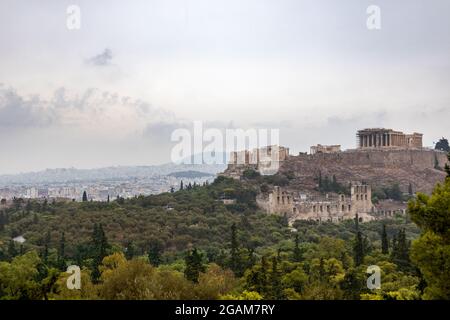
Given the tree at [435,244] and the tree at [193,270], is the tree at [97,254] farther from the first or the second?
the tree at [435,244]

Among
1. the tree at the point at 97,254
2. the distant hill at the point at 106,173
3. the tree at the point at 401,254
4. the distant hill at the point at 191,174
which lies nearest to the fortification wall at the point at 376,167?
the distant hill at the point at 106,173

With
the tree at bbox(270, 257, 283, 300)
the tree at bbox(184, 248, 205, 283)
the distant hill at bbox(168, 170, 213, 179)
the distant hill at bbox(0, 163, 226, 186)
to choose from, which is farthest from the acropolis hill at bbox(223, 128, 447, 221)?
the tree at bbox(270, 257, 283, 300)

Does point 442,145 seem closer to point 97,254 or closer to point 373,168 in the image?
point 373,168

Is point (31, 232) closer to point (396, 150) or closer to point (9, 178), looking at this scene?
point (396, 150)

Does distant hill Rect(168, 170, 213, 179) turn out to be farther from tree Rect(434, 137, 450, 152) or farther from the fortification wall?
tree Rect(434, 137, 450, 152)

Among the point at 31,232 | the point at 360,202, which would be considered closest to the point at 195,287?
the point at 31,232

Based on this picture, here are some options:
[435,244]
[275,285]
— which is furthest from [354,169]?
[435,244]

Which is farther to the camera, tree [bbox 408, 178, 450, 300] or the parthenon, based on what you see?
the parthenon
